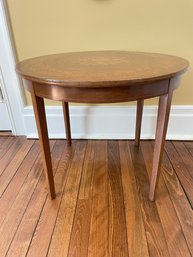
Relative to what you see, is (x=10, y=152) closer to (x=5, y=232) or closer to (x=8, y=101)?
(x=8, y=101)

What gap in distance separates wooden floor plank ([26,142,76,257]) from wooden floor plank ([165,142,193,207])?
70cm

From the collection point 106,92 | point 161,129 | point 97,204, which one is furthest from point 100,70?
point 97,204

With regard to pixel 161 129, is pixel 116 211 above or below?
below

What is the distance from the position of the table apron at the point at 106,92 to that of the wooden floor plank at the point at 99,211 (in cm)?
59

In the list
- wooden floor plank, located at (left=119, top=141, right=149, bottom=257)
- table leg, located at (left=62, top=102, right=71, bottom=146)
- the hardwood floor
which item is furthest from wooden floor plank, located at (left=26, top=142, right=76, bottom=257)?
wooden floor plank, located at (left=119, top=141, right=149, bottom=257)

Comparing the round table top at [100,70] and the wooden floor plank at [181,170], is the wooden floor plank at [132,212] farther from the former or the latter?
the round table top at [100,70]

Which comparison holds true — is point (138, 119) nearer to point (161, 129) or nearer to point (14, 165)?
point (161, 129)

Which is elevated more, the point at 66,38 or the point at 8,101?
the point at 66,38

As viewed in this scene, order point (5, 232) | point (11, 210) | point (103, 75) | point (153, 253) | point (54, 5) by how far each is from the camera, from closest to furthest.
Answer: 1. point (103, 75)
2. point (153, 253)
3. point (5, 232)
4. point (11, 210)
5. point (54, 5)

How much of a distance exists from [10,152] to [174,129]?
127 cm

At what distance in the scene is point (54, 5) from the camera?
131 cm

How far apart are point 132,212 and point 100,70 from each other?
71 centimetres

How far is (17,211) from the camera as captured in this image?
1065mm

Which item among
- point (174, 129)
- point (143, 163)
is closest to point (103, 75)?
point (143, 163)
